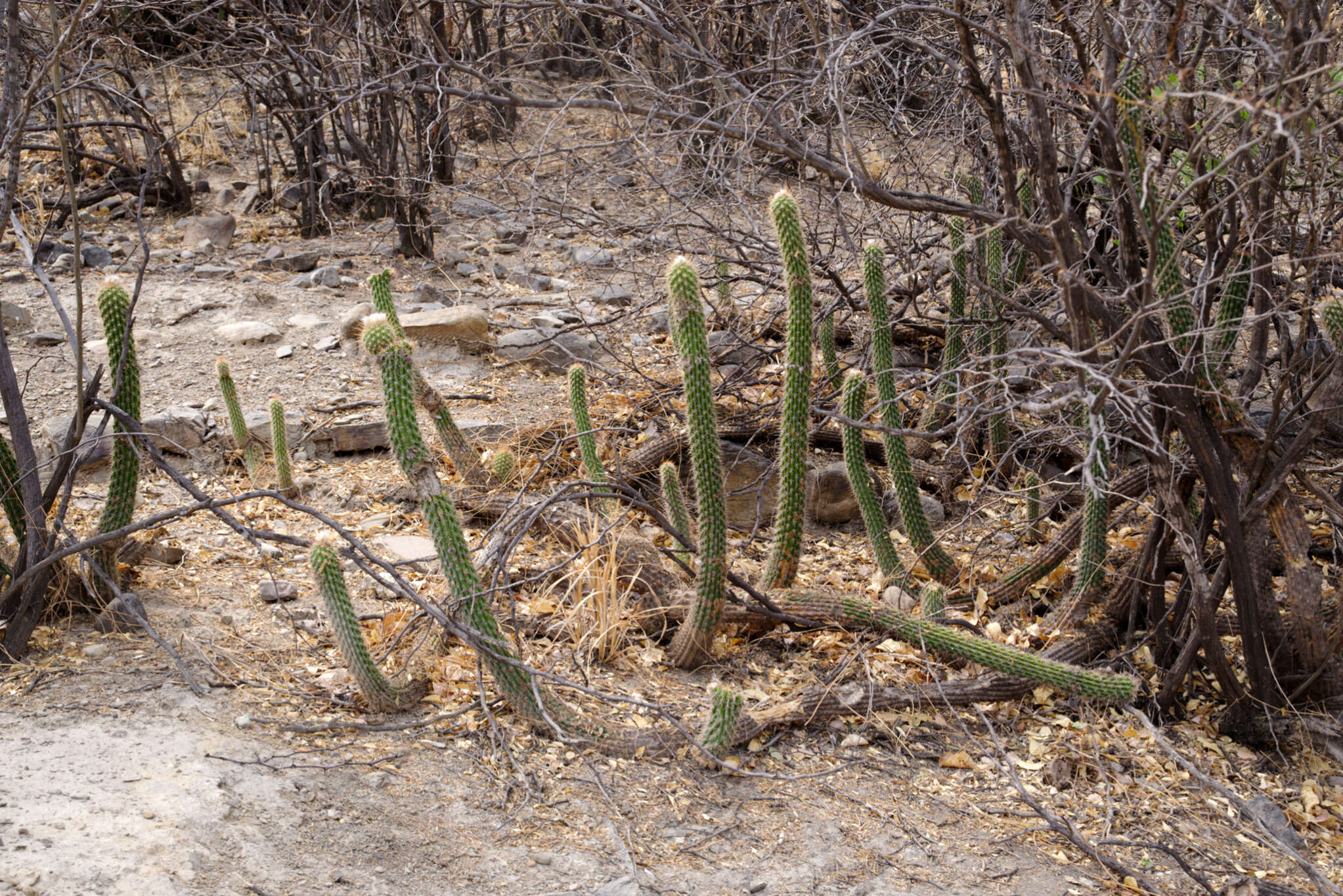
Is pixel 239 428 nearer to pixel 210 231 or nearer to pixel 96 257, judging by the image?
pixel 96 257

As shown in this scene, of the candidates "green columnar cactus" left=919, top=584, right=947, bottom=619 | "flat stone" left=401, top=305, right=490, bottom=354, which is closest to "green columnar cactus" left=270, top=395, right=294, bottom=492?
"flat stone" left=401, top=305, right=490, bottom=354

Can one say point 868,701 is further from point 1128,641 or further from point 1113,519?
point 1113,519

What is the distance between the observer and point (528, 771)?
302 centimetres

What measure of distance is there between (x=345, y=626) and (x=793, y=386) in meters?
1.67

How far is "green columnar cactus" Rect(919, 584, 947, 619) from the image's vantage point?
3.82 m

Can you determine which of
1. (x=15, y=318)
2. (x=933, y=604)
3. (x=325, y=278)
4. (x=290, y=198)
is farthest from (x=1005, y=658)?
(x=290, y=198)

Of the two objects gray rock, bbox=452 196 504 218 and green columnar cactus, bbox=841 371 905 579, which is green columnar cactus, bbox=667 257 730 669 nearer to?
green columnar cactus, bbox=841 371 905 579

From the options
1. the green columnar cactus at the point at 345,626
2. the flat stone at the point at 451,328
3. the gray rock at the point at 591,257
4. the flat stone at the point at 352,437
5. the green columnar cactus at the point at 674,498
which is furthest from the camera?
the gray rock at the point at 591,257

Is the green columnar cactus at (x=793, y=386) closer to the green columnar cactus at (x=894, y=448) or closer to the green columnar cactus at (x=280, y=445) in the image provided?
the green columnar cactus at (x=894, y=448)

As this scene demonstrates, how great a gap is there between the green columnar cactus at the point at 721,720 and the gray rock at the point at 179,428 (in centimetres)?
329

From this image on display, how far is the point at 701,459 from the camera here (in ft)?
11.3

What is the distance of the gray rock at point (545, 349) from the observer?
6.30 meters

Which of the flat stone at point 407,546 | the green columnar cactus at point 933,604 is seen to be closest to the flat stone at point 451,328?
the flat stone at point 407,546

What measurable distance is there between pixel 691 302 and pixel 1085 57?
1.35 meters
